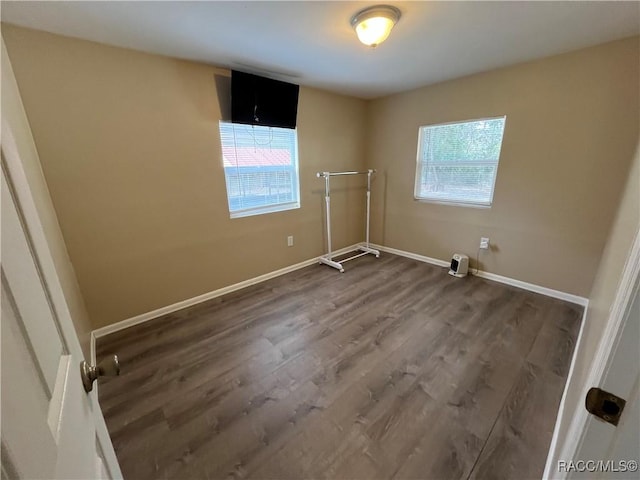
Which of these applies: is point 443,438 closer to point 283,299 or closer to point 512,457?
point 512,457

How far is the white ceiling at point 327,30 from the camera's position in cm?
Result: 159

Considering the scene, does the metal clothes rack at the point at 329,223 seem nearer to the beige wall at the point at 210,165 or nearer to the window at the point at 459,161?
the beige wall at the point at 210,165

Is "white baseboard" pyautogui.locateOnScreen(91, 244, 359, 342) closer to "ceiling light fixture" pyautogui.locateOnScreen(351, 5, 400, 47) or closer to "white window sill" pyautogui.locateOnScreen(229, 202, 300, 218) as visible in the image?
"white window sill" pyautogui.locateOnScreen(229, 202, 300, 218)

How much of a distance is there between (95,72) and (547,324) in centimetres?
413

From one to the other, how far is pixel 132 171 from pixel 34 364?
87.9 inches

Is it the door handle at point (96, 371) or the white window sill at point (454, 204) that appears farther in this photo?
the white window sill at point (454, 204)

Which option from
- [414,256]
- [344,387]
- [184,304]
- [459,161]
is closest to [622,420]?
[344,387]

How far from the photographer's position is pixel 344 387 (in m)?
1.70

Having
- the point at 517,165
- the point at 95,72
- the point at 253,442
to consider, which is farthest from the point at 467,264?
the point at 95,72

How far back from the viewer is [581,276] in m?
2.55

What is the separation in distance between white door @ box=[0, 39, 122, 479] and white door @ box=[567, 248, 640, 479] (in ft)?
3.06

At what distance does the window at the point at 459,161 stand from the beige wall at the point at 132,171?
1.74m

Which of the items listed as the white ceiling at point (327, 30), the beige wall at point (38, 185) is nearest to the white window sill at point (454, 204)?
the white ceiling at point (327, 30)

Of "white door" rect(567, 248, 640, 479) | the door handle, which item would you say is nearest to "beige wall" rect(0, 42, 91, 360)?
the door handle
